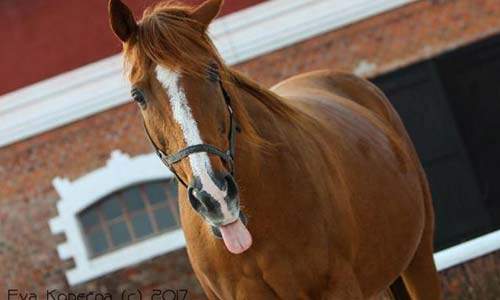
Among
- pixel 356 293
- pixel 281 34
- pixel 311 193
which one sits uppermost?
pixel 281 34

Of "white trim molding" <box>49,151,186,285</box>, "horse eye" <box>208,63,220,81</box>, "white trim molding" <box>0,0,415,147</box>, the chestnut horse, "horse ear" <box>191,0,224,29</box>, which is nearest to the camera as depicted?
the chestnut horse

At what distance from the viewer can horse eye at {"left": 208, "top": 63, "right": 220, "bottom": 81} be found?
400 cm

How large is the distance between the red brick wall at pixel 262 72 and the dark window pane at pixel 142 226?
0.74m

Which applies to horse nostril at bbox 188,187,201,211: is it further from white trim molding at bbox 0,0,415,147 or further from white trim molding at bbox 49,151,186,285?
white trim molding at bbox 49,151,186,285

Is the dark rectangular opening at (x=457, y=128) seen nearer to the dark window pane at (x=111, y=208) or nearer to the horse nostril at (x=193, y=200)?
the dark window pane at (x=111, y=208)

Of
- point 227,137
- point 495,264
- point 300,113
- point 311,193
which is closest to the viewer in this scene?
point 227,137

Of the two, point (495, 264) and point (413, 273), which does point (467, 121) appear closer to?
point (495, 264)

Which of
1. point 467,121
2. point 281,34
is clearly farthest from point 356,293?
point 467,121

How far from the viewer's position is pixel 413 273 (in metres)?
6.46

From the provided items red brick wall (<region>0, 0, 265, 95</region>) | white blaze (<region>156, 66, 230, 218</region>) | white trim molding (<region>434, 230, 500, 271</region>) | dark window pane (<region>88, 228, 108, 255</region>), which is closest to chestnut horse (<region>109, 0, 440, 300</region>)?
white blaze (<region>156, 66, 230, 218</region>)

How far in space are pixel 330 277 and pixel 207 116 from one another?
3.39 feet

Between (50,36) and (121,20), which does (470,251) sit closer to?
(121,20)

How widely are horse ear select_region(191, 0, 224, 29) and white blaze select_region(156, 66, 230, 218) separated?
32cm

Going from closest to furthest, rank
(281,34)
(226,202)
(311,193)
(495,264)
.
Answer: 1. (226,202)
2. (311,193)
3. (495,264)
4. (281,34)
